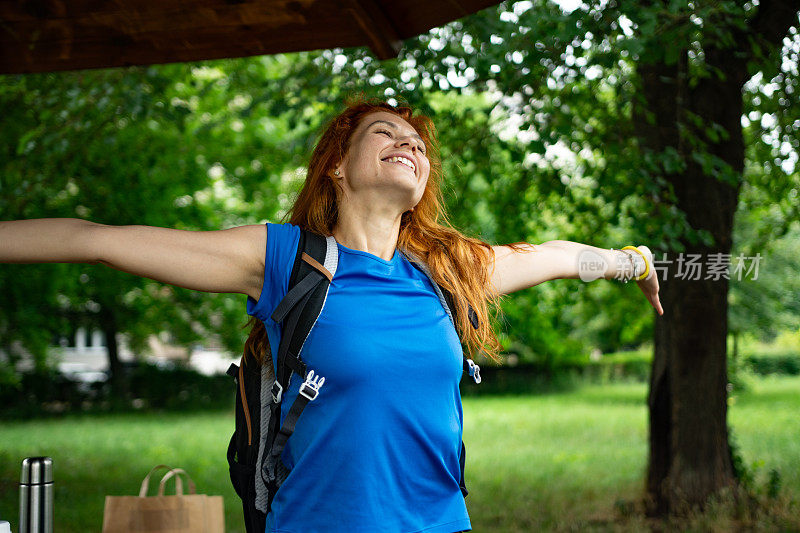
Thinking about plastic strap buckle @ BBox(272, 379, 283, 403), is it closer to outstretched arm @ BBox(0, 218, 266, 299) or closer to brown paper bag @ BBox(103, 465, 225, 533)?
outstretched arm @ BBox(0, 218, 266, 299)

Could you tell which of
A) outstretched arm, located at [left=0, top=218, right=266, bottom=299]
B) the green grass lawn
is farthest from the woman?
the green grass lawn

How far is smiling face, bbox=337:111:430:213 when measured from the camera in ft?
7.52

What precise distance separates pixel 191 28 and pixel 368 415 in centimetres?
193

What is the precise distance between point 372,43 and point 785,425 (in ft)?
42.1

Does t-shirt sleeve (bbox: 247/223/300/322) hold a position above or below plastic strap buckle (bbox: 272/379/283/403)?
above

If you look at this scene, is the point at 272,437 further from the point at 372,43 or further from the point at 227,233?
the point at 372,43

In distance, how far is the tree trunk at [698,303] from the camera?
6645 mm

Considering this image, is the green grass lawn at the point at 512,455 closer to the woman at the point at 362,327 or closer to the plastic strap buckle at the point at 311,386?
the woman at the point at 362,327

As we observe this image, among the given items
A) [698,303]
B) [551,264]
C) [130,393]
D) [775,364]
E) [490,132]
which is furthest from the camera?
[130,393]

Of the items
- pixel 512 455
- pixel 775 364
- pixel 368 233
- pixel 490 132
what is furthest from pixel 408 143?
pixel 775 364

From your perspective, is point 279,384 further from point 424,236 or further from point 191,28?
point 191,28

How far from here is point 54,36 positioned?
3121mm

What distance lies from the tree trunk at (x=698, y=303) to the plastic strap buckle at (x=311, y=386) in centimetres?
519

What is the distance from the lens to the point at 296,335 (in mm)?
2033
